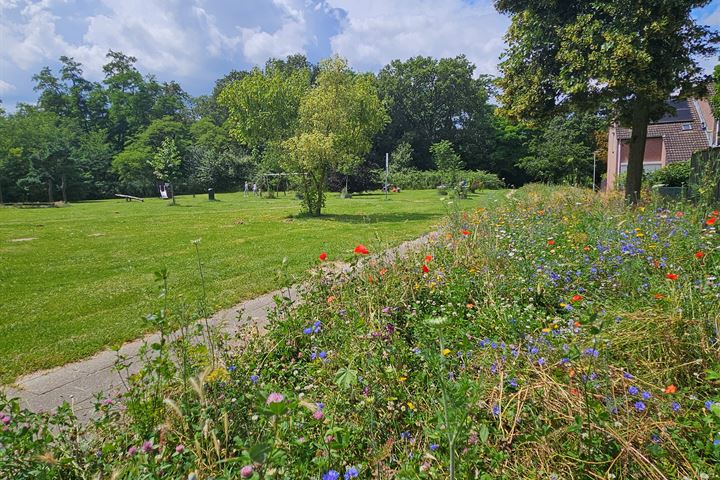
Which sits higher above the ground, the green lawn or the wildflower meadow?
the wildflower meadow

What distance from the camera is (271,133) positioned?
1698cm

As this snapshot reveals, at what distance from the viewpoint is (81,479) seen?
1.60m

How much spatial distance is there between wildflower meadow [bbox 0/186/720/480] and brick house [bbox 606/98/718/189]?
94.0 feet

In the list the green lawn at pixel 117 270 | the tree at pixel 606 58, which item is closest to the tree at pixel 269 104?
the green lawn at pixel 117 270

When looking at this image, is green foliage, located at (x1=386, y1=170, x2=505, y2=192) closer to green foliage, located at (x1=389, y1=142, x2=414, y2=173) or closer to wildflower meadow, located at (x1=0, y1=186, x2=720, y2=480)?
green foliage, located at (x1=389, y1=142, x2=414, y2=173)

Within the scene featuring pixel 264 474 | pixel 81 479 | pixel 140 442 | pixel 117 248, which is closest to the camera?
pixel 264 474

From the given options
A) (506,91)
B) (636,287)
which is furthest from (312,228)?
(636,287)

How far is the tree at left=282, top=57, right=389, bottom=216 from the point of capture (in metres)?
14.0

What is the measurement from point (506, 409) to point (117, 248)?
1024 cm

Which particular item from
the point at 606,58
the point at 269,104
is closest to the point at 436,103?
the point at 269,104

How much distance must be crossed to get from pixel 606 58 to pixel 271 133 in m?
12.4

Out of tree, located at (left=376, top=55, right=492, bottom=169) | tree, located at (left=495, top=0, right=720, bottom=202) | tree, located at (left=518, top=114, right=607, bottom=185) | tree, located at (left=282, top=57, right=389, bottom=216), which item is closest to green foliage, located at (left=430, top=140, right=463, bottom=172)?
tree, located at (left=518, top=114, right=607, bottom=185)

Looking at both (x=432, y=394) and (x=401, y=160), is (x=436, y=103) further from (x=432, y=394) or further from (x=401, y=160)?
(x=432, y=394)

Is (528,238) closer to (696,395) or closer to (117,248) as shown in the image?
(696,395)
